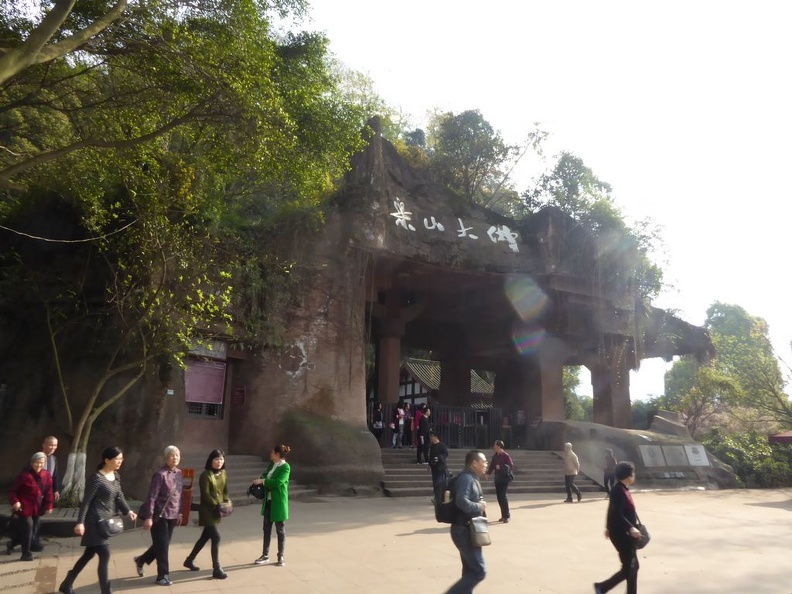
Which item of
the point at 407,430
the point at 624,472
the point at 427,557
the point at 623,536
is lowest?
the point at 427,557

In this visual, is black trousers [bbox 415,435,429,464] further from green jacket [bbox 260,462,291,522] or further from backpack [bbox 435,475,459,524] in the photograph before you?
backpack [bbox 435,475,459,524]

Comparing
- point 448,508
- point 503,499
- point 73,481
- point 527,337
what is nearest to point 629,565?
point 448,508

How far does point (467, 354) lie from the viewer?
22.4 meters

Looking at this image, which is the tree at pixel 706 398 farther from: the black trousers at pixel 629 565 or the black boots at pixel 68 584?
the black boots at pixel 68 584

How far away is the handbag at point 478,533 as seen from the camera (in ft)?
13.6

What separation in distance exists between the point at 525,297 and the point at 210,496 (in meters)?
15.2

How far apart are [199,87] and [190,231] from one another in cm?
370

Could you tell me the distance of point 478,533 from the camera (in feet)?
13.7

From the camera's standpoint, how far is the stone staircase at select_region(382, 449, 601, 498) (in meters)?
13.1

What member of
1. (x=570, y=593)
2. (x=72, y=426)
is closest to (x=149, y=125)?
(x=72, y=426)

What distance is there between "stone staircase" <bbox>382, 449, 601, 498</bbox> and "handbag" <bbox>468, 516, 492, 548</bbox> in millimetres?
8856

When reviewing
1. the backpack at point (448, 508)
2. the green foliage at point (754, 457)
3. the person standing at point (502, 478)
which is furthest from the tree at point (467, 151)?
the backpack at point (448, 508)

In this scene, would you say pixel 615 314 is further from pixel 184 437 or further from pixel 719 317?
pixel 719 317

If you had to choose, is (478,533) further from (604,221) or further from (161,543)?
(604,221)
